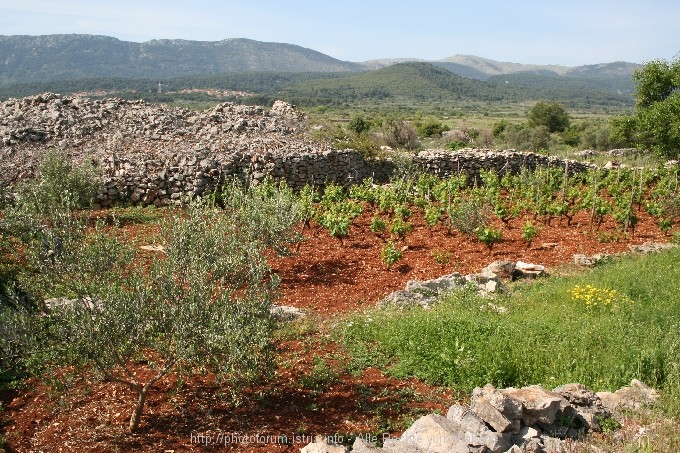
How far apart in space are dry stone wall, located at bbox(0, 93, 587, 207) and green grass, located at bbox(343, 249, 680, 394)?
8.77 metres

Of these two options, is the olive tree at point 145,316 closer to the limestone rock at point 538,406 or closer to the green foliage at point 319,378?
the green foliage at point 319,378

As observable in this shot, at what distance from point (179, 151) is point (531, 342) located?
46.1ft

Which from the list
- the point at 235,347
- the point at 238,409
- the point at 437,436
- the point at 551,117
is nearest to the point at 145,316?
the point at 235,347

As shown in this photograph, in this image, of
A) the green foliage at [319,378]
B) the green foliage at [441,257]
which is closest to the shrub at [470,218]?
the green foliage at [441,257]

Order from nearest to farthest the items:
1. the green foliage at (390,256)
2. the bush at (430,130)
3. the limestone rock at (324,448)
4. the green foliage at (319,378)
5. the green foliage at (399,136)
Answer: the limestone rock at (324,448) → the green foliage at (319,378) → the green foliage at (390,256) → the green foliage at (399,136) → the bush at (430,130)

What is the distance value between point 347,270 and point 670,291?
5.70 meters

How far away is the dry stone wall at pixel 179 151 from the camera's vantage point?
16312mm

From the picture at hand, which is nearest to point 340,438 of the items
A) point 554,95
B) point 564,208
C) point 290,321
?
point 290,321

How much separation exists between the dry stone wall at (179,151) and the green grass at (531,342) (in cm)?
877

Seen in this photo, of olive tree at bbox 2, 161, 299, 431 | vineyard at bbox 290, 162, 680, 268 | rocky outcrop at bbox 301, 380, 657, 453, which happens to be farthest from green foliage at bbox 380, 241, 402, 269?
rocky outcrop at bbox 301, 380, 657, 453

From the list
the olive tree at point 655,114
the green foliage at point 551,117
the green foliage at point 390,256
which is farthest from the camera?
the green foliage at point 551,117

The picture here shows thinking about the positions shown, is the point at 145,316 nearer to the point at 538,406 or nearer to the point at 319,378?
the point at 319,378

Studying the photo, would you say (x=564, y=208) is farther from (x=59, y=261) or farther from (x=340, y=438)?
(x=59, y=261)

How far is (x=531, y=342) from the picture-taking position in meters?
6.82
